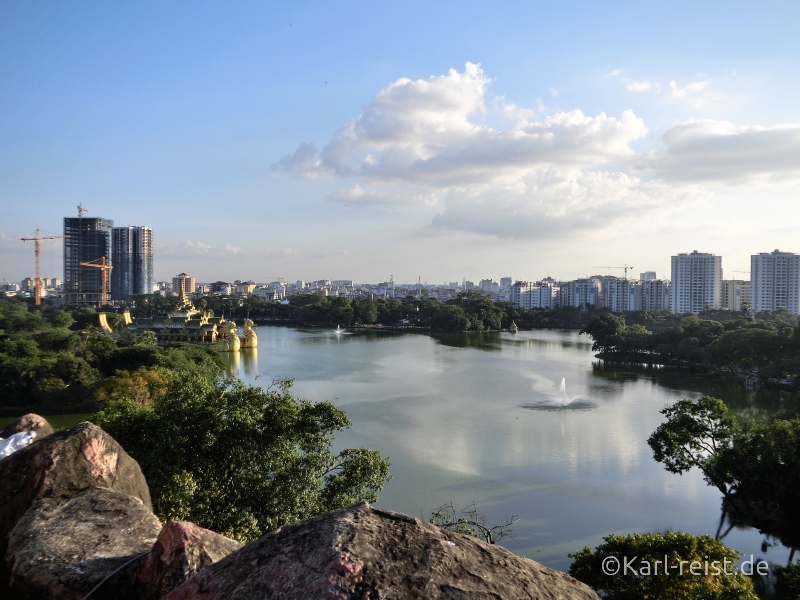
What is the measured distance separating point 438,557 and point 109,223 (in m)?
75.3

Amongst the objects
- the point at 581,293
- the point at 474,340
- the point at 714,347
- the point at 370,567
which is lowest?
the point at 474,340

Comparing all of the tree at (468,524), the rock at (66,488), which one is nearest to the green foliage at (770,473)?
the tree at (468,524)

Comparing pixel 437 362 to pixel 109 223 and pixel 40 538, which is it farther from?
pixel 109 223

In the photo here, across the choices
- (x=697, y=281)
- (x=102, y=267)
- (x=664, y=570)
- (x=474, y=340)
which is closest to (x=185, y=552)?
(x=664, y=570)

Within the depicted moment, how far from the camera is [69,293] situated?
67062mm

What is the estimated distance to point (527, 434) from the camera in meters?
13.7

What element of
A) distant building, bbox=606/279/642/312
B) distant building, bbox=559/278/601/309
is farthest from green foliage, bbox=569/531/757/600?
distant building, bbox=559/278/601/309

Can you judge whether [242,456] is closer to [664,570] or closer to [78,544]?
[78,544]

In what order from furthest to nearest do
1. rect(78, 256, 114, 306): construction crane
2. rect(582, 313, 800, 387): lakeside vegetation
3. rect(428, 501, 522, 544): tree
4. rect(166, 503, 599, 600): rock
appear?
rect(78, 256, 114, 306): construction crane, rect(582, 313, 800, 387): lakeside vegetation, rect(428, 501, 522, 544): tree, rect(166, 503, 599, 600): rock

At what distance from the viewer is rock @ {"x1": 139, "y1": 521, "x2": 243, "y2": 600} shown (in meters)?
2.15

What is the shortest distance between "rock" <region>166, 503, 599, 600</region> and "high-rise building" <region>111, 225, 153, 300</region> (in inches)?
2960

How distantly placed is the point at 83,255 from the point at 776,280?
69.0 meters

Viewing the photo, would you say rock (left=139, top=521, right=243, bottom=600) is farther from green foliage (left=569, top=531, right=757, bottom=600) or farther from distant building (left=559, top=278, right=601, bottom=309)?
distant building (left=559, top=278, right=601, bottom=309)

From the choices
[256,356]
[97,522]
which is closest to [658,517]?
[97,522]
